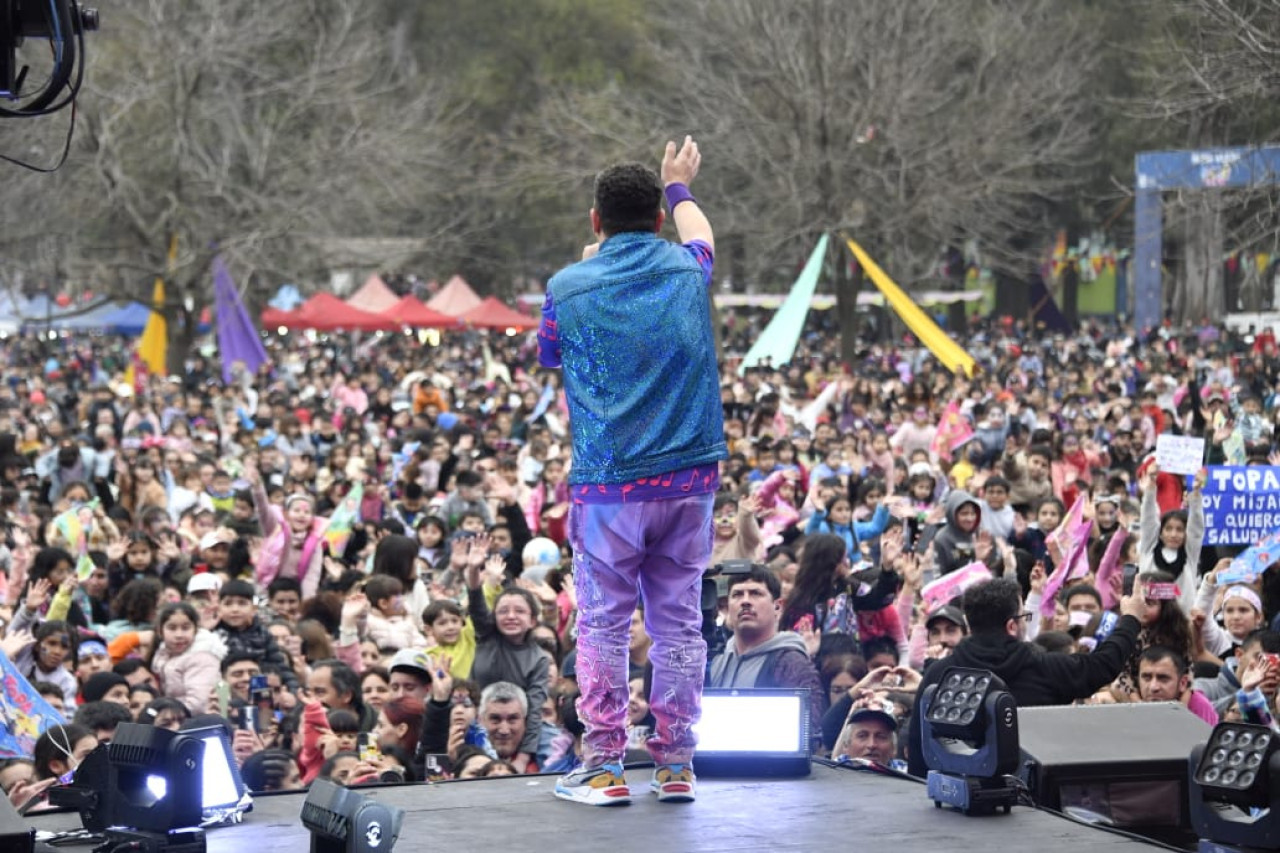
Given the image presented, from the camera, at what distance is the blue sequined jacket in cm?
593

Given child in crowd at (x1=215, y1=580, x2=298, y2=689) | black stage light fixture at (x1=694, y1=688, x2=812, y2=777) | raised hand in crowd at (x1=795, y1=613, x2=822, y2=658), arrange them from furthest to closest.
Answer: child in crowd at (x1=215, y1=580, x2=298, y2=689) → raised hand in crowd at (x1=795, y1=613, x2=822, y2=658) → black stage light fixture at (x1=694, y1=688, x2=812, y2=777)

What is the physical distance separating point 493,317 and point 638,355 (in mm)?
41954

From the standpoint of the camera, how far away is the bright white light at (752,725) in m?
6.42

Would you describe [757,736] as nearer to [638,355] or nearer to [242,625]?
[638,355]

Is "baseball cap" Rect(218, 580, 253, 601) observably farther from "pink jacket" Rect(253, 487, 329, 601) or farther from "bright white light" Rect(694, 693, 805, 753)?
"bright white light" Rect(694, 693, 805, 753)

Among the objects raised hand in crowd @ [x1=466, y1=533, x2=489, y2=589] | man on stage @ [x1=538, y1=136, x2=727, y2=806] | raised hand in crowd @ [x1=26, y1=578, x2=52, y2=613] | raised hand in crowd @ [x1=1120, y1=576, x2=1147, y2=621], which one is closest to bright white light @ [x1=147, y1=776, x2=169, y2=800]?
man on stage @ [x1=538, y1=136, x2=727, y2=806]

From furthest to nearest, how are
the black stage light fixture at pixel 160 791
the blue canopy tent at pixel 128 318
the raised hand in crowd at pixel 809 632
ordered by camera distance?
the blue canopy tent at pixel 128 318
the raised hand in crowd at pixel 809 632
the black stage light fixture at pixel 160 791

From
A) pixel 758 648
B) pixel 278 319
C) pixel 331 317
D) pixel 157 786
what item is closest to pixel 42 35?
pixel 157 786

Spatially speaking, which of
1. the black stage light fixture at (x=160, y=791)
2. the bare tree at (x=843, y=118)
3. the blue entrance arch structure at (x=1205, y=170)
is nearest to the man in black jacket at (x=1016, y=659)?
the black stage light fixture at (x=160, y=791)

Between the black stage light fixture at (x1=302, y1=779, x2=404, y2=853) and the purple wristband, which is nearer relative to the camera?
the black stage light fixture at (x1=302, y1=779, x2=404, y2=853)

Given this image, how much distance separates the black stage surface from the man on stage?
0.66ft

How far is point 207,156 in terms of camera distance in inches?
1416

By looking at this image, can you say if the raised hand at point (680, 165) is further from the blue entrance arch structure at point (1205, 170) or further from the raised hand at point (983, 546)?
the blue entrance arch structure at point (1205, 170)

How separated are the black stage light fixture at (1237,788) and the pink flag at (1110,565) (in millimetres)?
6595
